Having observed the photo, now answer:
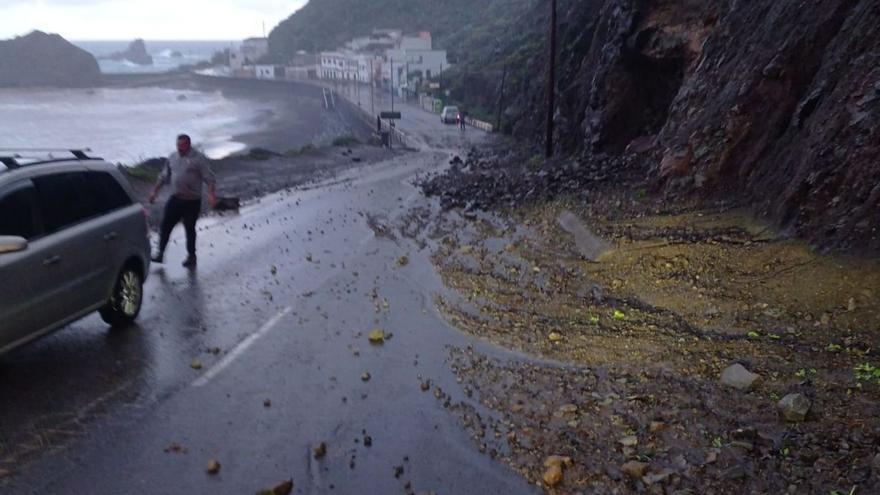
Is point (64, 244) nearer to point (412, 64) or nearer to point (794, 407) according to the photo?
point (794, 407)

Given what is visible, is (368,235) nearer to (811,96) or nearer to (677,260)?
(677,260)

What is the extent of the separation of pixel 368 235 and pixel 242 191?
7.32m

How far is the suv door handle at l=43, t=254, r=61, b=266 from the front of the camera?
238 inches

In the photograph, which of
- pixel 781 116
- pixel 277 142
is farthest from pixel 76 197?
pixel 277 142

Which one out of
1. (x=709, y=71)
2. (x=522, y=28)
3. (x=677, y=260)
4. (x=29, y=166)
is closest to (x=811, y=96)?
(x=677, y=260)

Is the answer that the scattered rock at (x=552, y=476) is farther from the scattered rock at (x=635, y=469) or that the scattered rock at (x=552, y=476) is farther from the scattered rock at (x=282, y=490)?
the scattered rock at (x=282, y=490)

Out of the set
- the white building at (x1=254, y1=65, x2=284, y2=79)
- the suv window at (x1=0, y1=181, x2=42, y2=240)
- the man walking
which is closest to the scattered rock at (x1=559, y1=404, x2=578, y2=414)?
the suv window at (x1=0, y1=181, x2=42, y2=240)

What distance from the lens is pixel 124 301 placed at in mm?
7523

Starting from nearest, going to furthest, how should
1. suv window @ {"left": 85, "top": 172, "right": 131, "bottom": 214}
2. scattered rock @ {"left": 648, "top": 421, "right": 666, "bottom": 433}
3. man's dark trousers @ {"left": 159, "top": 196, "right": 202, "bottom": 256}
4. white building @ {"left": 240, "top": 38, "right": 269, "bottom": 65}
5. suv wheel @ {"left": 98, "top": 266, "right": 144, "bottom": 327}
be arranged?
scattered rock @ {"left": 648, "top": 421, "right": 666, "bottom": 433} → suv window @ {"left": 85, "top": 172, "right": 131, "bottom": 214} → suv wheel @ {"left": 98, "top": 266, "right": 144, "bottom": 327} → man's dark trousers @ {"left": 159, "top": 196, "right": 202, "bottom": 256} → white building @ {"left": 240, "top": 38, "right": 269, "bottom": 65}

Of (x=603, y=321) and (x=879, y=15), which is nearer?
(x=603, y=321)

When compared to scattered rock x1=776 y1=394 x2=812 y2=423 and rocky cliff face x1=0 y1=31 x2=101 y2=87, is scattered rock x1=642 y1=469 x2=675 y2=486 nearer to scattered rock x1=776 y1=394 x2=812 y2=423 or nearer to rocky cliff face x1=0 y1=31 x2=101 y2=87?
scattered rock x1=776 y1=394 x2=812 y2=423

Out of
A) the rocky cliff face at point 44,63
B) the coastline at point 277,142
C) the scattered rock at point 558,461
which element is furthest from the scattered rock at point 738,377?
the rocky cliff face at point 44,63

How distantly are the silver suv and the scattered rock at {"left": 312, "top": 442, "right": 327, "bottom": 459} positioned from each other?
2613 mm

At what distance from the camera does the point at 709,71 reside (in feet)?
48.8
